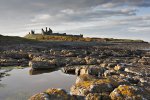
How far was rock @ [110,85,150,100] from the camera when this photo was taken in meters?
16.2

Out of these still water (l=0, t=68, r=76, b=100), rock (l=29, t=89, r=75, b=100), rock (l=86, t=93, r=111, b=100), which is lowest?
still water (l=0, t=68, r=76, b=100)

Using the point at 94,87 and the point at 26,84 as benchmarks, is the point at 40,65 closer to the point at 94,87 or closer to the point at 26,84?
the point at 26,84

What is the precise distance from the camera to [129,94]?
16.4 metres

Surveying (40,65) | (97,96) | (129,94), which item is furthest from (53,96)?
(40,65)

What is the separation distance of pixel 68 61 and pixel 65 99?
36650 millimetres

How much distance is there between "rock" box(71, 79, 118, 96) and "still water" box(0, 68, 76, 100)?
297 inches

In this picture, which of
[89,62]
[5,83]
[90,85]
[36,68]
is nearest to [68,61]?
[89,62]

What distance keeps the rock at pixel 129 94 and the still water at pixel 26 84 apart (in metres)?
10.4

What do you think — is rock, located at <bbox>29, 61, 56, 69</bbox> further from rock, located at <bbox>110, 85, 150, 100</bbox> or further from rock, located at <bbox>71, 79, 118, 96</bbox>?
rock, located at <bbox>110, 85, 150, 100</bbox>

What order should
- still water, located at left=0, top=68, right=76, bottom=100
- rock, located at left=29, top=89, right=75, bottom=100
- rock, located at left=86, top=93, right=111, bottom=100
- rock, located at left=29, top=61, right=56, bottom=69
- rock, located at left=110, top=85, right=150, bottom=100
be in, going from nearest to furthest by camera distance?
rock, located at left=29, top=89, right=75, bottom=100 < rock, located at left=110, top=85, right=150, bottom=100 < rock, located at left=86, top=93, right=111, bottom=100 < still water, located at left=0, top=68, right=76, bottom=100 < rock, located at left=29, top=61, right=56, bottom=69

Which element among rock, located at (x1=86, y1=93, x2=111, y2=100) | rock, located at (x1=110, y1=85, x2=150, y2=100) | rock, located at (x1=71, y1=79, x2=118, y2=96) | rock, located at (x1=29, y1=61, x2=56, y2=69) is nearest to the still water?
rock, located at (x1=29, y1=61, x2=56, y2=69)

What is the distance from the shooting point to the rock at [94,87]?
18.1 meters

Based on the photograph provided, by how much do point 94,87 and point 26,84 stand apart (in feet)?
51.1

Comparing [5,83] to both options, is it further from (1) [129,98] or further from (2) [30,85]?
(1) [129,98]
